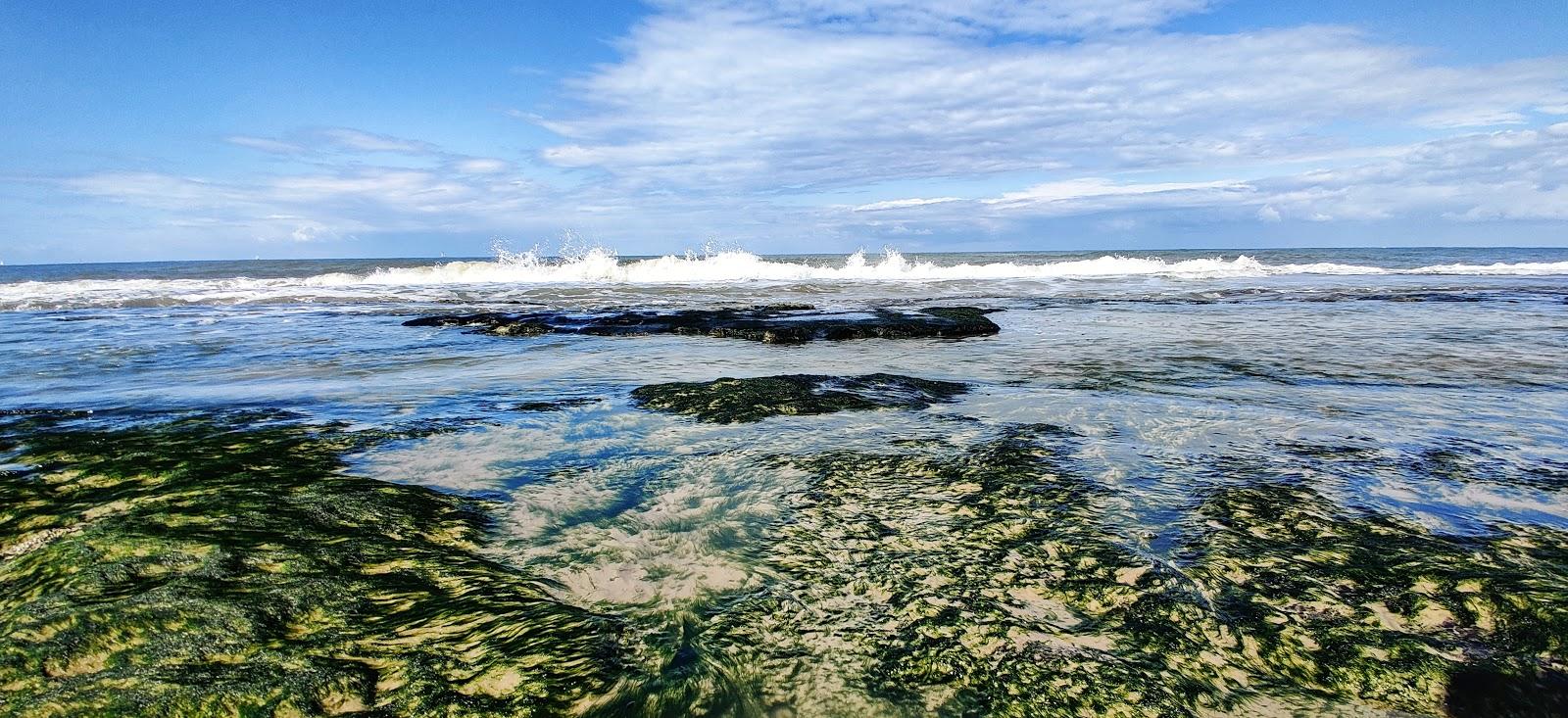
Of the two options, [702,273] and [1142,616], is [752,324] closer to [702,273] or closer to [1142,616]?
[1142,616]

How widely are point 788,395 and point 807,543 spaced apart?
3.28 metres

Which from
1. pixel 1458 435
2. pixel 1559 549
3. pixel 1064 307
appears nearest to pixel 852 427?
pixel 1559 549

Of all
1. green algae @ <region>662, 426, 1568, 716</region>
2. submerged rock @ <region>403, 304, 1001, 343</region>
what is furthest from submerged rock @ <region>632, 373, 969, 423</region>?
submerged rock @ <region>403, 304, 1001, 343</region>

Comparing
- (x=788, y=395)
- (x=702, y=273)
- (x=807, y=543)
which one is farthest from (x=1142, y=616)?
(x=702, y=273)

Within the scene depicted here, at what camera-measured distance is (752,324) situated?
12.5m

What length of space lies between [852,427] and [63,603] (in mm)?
4217

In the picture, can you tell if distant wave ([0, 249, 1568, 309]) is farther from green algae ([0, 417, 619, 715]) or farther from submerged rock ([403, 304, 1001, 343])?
green algae ([0, 417, 619, 715])

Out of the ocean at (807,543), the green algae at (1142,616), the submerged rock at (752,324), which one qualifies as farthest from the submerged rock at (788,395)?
the submerged rock at (752,324)

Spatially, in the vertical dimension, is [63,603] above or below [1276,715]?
above

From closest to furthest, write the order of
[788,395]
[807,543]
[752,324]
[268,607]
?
1. [268,607]
2. [807,543]
3. [788,395]
4. [752,324]

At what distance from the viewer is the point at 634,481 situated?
4.37 m

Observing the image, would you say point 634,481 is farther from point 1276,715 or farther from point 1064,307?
point 1064,307

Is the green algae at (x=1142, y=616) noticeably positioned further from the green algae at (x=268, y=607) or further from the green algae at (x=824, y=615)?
the green algae at (x=268, y=607)

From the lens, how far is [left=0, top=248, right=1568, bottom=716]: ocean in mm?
2320
